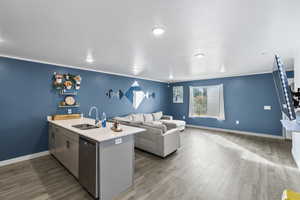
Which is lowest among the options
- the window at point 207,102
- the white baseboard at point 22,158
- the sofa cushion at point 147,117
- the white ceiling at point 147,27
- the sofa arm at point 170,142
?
the white baseboard at point 22,158

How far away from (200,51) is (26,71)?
14.0 ft

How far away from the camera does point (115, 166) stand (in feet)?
6.35

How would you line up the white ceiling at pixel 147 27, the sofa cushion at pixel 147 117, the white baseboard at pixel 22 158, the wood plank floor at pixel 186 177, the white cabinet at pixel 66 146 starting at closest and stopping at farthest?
the white ceiling at pixel 147 27 < the wood plank floor at pixel 186 177 < the white cabinet at pixel 66 146 < the white baseboard at pixel 22 158 < the sofa cushion at pixel 147 117

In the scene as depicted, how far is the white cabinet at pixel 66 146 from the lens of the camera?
226 centimetres

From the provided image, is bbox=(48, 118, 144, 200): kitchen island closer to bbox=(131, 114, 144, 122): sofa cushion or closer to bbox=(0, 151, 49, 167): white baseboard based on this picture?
bbox=(0, 151, 49, 167): white baseboard

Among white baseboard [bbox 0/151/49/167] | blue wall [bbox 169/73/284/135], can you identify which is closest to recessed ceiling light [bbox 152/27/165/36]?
white baseboard [bbox 0/151/49/167]

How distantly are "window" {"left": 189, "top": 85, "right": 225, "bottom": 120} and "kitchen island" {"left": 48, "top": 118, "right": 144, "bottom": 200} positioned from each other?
528 cm

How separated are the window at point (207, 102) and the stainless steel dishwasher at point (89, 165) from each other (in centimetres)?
581

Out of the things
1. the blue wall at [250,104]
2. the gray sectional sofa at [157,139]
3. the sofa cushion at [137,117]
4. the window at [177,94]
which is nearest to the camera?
the gray sectional sofa at [157,139]

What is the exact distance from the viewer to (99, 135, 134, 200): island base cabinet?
179 centimetres

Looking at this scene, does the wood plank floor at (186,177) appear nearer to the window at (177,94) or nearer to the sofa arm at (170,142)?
the sofa arm at (170,142)

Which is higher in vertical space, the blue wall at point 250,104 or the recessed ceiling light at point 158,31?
the recessed ceiling light at point 158,31

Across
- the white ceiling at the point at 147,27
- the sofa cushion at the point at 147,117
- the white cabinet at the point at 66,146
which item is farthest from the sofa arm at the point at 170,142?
the sofa cushion at the point at 147,117

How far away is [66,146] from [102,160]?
1.26 metres
